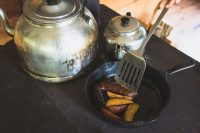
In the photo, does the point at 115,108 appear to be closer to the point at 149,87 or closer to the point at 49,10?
the point at 149,87

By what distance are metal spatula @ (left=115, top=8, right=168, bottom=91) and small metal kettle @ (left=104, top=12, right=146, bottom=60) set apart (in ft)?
0.12

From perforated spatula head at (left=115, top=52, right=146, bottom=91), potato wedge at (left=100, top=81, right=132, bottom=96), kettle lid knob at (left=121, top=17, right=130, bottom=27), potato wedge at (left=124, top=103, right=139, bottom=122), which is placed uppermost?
kettle lid knob at (left=121, top=17, right=130, bottom=27)

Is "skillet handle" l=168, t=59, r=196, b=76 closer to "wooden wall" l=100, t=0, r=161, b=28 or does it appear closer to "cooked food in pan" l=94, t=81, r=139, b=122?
"cooked food in pan" l=94, t=81, r=139, b=122

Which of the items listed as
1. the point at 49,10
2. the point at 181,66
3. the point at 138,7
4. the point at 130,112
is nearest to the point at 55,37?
the point at 49,10

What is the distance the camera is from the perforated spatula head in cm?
74

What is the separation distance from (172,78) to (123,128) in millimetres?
253

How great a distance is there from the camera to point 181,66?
84 centimetres

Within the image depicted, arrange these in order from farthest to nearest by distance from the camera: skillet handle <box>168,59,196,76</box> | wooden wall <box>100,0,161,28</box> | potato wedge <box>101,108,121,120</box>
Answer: wooden wall <box>100,0,161,28</box>, skillet handle <box>168,59,196,76</box>, potato wedge <box>101,108,121,120</box>

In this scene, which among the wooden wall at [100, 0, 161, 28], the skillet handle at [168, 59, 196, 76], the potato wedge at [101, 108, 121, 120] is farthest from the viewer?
the wooden wall at [100, 0, 161, 28]

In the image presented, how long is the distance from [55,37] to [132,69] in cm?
23

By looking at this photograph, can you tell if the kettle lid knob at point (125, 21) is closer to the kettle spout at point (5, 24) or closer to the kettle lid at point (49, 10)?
the kettle lid at point (49, 10)

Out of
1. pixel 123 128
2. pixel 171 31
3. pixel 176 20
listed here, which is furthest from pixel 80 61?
pixel 176 20

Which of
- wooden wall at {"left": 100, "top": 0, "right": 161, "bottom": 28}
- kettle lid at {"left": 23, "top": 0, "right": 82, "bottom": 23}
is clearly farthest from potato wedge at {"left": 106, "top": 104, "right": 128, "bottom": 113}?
wooden wall at {"left": 100, "top": 0, "right": 161, "bottom": 28}

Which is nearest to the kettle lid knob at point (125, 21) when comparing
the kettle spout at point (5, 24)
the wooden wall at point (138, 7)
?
the kettle spout at point (5, 24)
